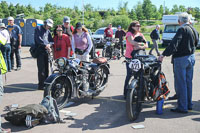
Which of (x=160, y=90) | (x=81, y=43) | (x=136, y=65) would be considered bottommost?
(x=160, y=90)

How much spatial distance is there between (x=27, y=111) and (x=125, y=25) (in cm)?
4622

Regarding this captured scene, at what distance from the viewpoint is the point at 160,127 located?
4.96 m

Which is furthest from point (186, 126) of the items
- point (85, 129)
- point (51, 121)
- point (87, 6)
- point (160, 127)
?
point (87, 6)

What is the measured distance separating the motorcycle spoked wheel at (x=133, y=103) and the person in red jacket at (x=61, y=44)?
296 centimetres

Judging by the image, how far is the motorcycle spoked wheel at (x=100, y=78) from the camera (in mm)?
7066

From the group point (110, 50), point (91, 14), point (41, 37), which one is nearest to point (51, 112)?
point (41, 37)

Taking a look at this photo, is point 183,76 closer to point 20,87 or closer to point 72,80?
point 72,80

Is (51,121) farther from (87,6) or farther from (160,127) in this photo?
(87,6)

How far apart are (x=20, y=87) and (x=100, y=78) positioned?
261 cm

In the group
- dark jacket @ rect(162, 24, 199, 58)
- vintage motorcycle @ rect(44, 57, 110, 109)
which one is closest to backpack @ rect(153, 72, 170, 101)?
dark jacket @ rect(162, 24, 199, 58)

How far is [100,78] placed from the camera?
290 inches

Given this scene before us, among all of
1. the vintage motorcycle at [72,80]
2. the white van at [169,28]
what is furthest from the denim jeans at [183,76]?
the white van at [169,28]

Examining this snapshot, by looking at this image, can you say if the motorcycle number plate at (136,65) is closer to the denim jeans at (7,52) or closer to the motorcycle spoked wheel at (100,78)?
the motorcycle spoked wheel at (100,78)

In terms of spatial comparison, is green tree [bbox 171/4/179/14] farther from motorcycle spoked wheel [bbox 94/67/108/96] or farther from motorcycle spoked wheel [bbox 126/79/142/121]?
motorcycle spoked wheel [bbox 126/79/142/121]
